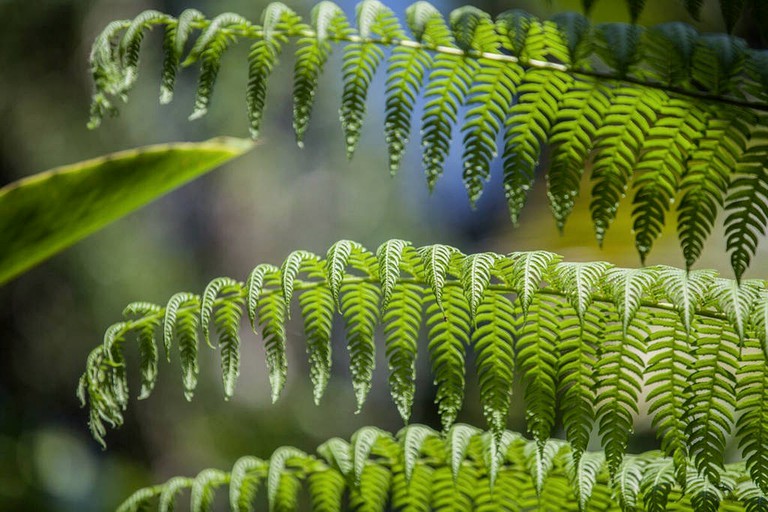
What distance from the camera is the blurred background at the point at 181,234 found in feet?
13.5

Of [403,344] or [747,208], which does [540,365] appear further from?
[747,208]

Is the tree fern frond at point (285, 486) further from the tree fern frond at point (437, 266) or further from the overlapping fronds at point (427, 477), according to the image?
the tree fern frond at point (437, 266)

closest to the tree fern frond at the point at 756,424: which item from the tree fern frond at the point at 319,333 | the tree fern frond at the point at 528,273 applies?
the tree fern frond at the point at 528,273

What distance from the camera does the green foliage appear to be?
80 cm

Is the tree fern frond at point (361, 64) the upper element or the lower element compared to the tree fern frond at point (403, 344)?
upper

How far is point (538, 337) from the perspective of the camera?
0.86 meters

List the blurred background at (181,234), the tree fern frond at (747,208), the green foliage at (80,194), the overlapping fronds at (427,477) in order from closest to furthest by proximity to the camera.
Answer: the tree fern frond at (747,208), the green foliage at (80,194), the overlapping fronds at (427,477), the blurred background at (181,234)

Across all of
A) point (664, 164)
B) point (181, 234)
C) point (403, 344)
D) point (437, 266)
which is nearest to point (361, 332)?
point (403, 344)

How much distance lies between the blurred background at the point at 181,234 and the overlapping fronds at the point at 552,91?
8.56ft

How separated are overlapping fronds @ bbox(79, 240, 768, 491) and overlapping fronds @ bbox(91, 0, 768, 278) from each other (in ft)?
0.22

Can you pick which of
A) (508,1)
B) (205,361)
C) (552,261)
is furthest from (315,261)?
(508,1)

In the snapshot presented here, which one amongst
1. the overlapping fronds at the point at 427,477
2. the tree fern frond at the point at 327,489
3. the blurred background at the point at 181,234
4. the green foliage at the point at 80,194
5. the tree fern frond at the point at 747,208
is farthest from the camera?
the blurred background at the point at 181,234

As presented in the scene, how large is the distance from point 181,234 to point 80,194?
13.3 ft

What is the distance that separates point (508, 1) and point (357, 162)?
1.59 m
